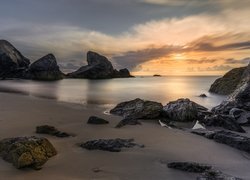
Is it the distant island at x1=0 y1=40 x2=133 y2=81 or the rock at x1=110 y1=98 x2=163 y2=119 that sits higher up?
the distant island at x1=0 y1=40 x2=133 y2=81

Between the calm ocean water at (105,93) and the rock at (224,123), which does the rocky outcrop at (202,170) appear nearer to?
the rock at (224,123)

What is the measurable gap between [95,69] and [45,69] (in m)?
24.7

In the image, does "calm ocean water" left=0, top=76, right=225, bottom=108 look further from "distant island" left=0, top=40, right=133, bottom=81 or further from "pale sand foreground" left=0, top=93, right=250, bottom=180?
"distant island" left=0, top=40, right=133, bottom=81

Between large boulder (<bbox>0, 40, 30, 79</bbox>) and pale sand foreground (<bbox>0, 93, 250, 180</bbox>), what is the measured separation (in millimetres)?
80969

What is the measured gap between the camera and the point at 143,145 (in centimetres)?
966

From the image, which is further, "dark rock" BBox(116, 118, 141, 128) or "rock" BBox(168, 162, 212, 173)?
"dark rock" BBox(116, 118, 141, 128)

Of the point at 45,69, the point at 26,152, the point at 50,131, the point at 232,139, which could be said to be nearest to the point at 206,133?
the point at 232,139

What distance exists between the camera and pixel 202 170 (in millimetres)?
7262

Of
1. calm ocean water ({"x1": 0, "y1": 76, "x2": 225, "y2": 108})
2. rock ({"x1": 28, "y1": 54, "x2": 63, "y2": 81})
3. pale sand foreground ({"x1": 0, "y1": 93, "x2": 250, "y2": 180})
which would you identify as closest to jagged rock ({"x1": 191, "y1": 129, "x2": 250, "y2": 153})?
pale sand foreground ({"x1": 0, "y1": 93, "x2": 250, "y2": 180})

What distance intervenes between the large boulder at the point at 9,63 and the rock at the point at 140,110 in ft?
251

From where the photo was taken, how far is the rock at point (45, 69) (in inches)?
3584

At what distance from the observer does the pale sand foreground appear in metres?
7.00

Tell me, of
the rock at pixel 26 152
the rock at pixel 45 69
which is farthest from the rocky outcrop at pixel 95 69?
the rock at pixel 26 152

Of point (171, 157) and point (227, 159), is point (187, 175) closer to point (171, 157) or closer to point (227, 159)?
point (171, 157)
